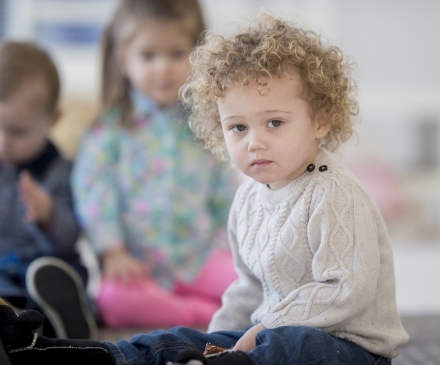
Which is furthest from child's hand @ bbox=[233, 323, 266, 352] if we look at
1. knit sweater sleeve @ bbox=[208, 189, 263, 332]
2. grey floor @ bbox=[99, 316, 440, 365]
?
grey floor @ bbox=[99, 316, 440, 365]

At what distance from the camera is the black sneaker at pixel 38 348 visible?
829 mm

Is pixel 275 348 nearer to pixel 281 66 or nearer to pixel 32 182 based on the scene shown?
pixel 281 66

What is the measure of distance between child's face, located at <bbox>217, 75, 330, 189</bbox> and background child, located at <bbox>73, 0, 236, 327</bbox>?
0.70m

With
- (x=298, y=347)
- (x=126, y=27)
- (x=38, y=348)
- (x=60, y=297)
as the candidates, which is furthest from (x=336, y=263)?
(x=126, y=27)

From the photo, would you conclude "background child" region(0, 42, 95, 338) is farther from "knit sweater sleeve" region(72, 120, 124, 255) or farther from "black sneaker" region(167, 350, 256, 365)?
"black sneaker" region(167, 350, 256, 365)

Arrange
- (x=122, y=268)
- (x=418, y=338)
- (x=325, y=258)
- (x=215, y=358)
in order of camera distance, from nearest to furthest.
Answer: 1. (x=215, y=358)
2. (x=325, y=258)
3. (x=418, y=338)
4. (x=122, y=268)

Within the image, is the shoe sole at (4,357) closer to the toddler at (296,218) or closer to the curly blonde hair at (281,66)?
the toddler at (296,218)

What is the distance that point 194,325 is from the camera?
61.1 inches

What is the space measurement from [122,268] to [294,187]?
78cm

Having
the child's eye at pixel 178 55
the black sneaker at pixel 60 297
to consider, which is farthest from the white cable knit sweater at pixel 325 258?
the child's eye at pixel 178 55

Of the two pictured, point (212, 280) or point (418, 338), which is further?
point (212, 280)

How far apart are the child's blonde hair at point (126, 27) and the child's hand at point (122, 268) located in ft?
1.24

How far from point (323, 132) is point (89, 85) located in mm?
2362

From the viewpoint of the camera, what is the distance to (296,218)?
0.93m
